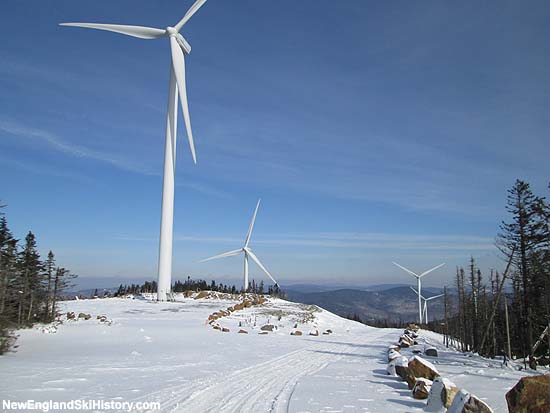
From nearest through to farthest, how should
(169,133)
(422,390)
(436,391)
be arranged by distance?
(436,391)
(422,390)
(169,133)

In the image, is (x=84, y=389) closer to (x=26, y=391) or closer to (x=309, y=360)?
(x=26, y=391)

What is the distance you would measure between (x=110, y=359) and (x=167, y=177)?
30.5 m

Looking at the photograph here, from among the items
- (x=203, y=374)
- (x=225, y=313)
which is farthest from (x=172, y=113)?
(x=203, y=374)

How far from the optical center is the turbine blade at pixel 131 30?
4012cm

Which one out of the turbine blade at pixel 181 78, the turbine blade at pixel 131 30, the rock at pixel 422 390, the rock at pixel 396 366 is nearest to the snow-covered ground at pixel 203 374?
the rock at pixel 422 390

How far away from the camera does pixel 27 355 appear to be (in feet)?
57.6

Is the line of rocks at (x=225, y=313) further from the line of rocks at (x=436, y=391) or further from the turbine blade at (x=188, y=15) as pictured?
the turbine blade at (x=188, y=15)

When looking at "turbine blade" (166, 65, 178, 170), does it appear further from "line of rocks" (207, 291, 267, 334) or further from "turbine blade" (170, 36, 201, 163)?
"line of rocks" (207, 291, 267, 334)

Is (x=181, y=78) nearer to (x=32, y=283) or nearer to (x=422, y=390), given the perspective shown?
(x=32, y=283)

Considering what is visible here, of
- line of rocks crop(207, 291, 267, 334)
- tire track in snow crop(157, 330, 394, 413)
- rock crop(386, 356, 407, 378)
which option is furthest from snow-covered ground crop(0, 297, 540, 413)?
line of rocks crop(207, 291, 267, 334)

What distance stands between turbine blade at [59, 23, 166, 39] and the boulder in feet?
141

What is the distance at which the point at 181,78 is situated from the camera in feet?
143

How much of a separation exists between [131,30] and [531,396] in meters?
47.3

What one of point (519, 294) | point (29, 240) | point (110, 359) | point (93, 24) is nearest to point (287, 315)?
point (519, 294)
